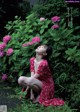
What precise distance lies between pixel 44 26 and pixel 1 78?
5.86 feet

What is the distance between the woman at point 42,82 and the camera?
697 cm

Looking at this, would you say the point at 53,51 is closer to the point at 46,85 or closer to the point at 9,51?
the point at 46,85

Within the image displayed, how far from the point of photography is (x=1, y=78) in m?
9.50

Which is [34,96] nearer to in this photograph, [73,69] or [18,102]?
[18,102]

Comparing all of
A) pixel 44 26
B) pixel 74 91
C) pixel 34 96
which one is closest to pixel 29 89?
pixel 34 96

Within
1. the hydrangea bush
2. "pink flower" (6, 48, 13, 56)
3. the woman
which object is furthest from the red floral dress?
"pink flower" (6, 48, 13, 56)

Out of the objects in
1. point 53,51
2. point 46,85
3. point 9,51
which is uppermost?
point 9,51

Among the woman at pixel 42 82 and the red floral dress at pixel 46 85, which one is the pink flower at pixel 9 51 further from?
the red floral dress at pixel 46 85

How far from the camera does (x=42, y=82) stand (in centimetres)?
711

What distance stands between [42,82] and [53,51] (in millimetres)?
820

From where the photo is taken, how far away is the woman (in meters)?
6.97

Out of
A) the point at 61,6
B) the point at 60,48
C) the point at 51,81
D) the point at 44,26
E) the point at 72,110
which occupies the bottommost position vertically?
the point at 72,110

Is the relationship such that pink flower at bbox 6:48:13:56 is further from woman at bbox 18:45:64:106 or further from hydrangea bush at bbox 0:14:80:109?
woman at bbox 18:45:64:106

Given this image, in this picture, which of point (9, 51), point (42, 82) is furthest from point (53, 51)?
point (9, 51)
